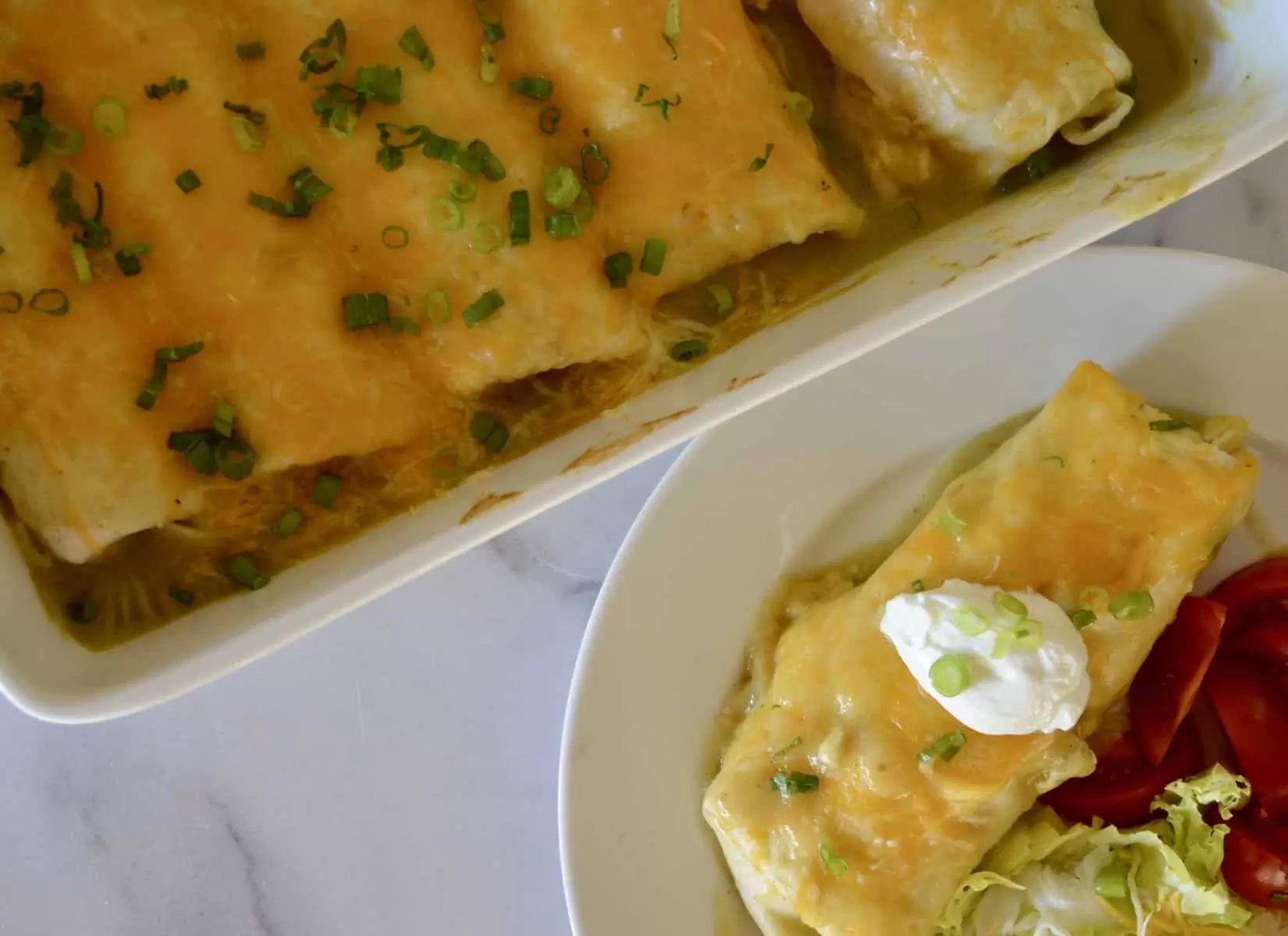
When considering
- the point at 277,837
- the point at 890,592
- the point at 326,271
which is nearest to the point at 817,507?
the point at 890,592

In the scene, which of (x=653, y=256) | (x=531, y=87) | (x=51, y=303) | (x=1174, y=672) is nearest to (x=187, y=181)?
(x=51, y=303)

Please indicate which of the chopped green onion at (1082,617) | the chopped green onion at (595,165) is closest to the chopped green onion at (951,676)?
the chopped green onion at (1082,617)

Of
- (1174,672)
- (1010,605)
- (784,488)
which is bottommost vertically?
(1174,672)

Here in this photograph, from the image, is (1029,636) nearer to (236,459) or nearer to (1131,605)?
(1131,605)

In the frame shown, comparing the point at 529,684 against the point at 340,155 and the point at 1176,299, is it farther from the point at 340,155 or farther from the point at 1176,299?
the point at 1176,299

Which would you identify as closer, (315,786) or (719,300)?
(719,300)

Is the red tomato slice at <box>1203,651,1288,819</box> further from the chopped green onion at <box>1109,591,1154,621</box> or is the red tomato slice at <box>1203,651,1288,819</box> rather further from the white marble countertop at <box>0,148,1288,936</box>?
the white marble countertop at <box>0,148,1288,936</box>
